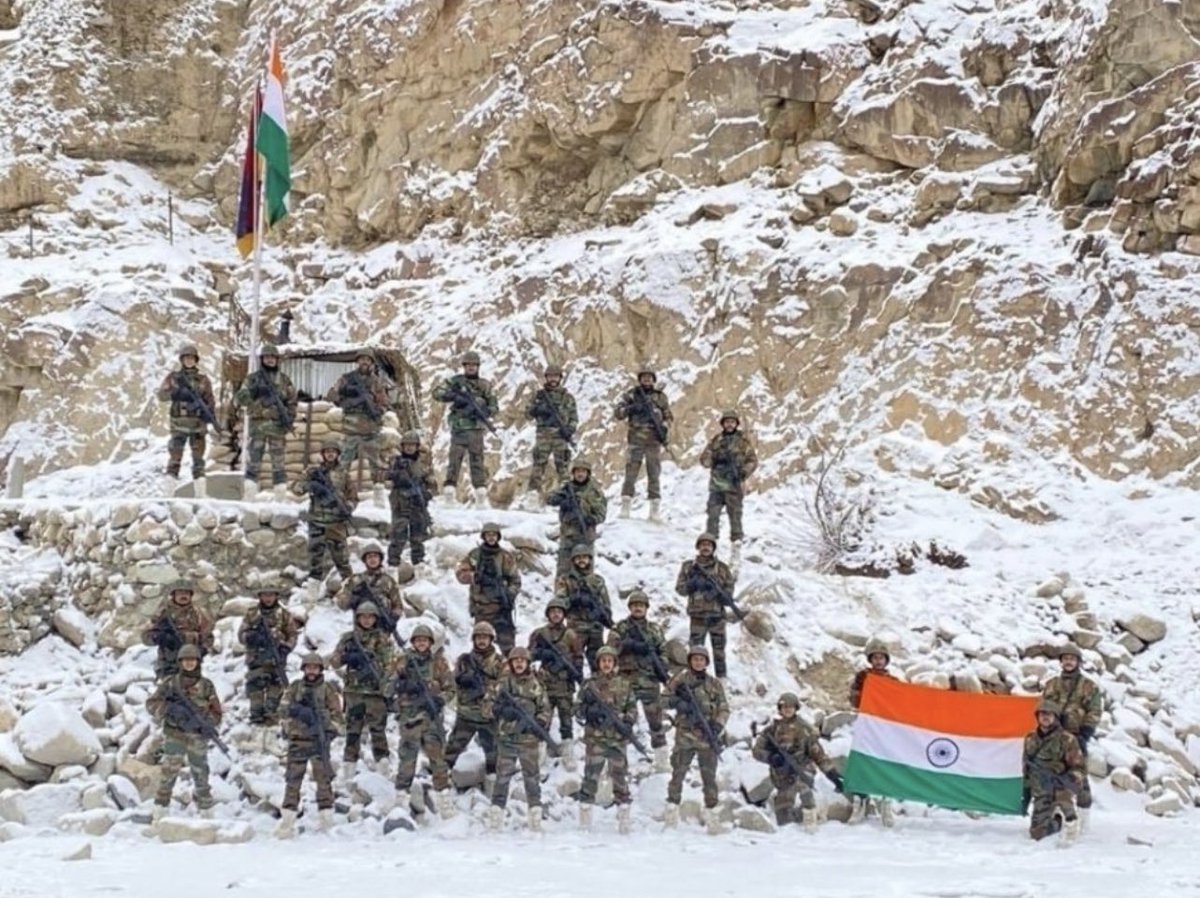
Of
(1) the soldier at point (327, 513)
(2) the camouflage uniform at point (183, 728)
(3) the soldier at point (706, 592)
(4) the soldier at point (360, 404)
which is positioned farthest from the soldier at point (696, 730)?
(4) the soldier at point (360, 404)

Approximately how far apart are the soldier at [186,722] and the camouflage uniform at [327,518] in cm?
221

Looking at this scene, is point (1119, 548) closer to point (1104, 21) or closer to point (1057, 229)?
point (1057, 229)

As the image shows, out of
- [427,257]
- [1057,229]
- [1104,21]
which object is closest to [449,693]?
[1057,229]

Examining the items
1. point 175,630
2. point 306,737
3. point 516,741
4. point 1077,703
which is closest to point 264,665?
point 175,630

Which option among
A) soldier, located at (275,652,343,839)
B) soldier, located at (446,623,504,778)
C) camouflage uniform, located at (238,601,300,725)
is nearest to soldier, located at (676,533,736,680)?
soldier, located at (446,623,504,778)

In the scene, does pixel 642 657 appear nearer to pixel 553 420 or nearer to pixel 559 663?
pixel 559 663

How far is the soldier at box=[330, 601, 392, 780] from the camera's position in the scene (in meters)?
11.3

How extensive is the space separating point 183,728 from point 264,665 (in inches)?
39.1

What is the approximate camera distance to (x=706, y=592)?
12570 millimetres

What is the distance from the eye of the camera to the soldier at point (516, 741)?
10.9m

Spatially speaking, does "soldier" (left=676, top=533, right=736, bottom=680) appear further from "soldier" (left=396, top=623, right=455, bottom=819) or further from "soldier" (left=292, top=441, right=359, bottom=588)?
"soldier" (left=292, top=441, right=359, bottom=588)

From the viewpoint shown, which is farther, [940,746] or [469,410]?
[469,410]

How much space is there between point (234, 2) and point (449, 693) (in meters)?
30.4

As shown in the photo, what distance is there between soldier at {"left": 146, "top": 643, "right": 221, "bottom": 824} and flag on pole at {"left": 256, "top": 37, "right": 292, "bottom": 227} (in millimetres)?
7570
